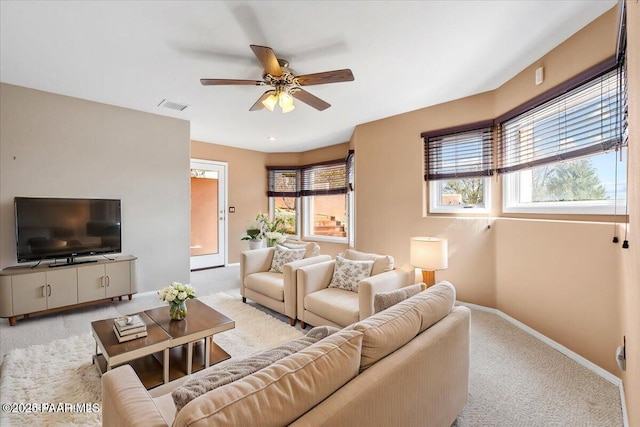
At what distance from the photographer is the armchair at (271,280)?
3.00 metres

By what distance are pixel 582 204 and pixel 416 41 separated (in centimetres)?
191

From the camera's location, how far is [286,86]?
8.20ft

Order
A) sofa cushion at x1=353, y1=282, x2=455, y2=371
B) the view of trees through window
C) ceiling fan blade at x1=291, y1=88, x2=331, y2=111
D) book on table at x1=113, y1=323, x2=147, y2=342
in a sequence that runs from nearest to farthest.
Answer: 1. sofa cushion at x1=353, y1=282, x2=455, y2=371
2. book on table at x1=113, y1=323, x2=147, y2=342
3. ceiling fan blade at x1=291, y1=88, x2=331, y2=111
4. the view of trees through window

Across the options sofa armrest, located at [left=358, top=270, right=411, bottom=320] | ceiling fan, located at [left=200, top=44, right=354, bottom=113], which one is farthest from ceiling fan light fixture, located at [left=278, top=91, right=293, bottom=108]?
sofa armrest, located at [left=358, top=270, right=411, bottom=320]

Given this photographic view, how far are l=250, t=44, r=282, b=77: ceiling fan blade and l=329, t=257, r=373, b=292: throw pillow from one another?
6.33 ft

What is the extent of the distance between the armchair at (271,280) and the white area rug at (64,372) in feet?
0.69

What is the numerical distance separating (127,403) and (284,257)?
9.18ft

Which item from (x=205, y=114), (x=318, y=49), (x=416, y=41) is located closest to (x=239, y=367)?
(x=318, y=49)

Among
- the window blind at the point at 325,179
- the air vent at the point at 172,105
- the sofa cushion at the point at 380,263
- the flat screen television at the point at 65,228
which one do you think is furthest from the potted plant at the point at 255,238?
the sofa cushion at the point at 380,263

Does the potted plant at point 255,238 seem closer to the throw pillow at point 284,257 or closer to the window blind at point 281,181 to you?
the window blind at point 281,181

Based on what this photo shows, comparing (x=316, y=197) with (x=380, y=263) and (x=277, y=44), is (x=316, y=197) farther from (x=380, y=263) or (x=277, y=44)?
(x=277, y=44)

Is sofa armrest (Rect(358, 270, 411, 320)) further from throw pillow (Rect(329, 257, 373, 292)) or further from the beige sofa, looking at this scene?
the beige sofa

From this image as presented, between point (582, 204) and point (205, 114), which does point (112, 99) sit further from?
point (582, 204)

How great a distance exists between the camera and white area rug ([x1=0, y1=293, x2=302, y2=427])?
1690mm
